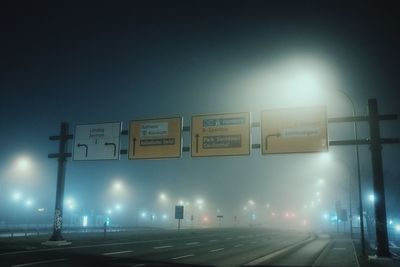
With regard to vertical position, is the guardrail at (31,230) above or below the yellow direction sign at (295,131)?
below

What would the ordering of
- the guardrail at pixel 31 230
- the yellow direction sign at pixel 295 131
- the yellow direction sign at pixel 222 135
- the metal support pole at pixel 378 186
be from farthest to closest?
the guardrail at pixel 31 230 < the yellow direction sign at pixel 222 135 < the yellow direction sign at pixel 295 131 < the metal support pole at pixel 378 186

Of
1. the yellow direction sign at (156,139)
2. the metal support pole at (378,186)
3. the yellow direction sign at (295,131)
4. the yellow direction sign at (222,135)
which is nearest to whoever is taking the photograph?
the metal support pole at (378,186)

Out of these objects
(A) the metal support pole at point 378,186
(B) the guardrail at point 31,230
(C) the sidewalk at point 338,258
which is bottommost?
(C) the sidewalk at point 338,258

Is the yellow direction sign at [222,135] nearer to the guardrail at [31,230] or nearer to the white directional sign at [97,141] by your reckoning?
the white directional sign at [97,141]

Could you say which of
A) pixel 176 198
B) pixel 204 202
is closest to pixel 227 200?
pixel 204 202

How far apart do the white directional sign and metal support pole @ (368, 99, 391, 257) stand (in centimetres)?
1714

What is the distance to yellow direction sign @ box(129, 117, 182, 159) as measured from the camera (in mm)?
29734

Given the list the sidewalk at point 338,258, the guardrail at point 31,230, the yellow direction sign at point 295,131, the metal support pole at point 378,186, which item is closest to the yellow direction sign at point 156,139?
the yellow direction sign at point 295,131

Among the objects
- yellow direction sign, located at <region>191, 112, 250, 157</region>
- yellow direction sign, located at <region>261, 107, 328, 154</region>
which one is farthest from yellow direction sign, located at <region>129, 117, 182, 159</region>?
yellow direction sign, located at <region>261, 107, 328, 154</region>

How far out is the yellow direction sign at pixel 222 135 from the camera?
28.2m

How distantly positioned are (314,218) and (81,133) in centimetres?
16957

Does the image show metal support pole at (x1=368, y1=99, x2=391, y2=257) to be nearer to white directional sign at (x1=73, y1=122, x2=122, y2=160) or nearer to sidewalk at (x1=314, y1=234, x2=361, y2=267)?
sidewalk at (x1=314, y1=234, x2=361, y2=267)

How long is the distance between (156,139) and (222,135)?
4.77 meters

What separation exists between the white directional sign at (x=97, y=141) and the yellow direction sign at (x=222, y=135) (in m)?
6.18
